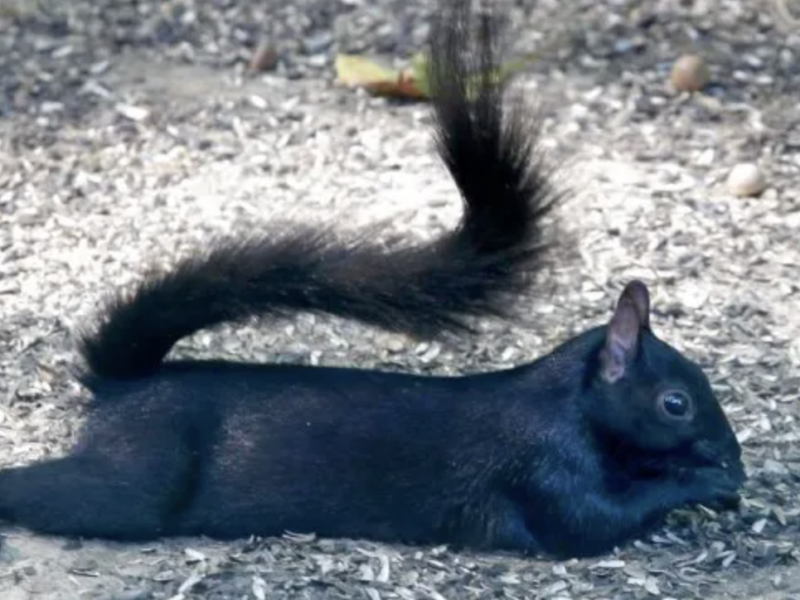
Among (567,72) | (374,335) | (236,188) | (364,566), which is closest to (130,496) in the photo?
(364,566)

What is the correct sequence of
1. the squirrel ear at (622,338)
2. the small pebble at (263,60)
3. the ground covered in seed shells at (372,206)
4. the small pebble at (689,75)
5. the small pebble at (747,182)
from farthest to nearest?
the small pebble at (263,60) → the small pebble at (689,75) → the small pebble at (747,182) → the squirrel ear at (622,338) → the ground covered in seed shells at (372,206)

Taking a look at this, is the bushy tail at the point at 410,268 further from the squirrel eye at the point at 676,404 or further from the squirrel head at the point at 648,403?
the squirrel eye at the point at 676,404

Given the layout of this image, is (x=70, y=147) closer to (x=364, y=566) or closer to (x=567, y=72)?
(x=567, y=72)

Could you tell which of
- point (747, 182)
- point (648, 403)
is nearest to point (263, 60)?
point (747, 182)

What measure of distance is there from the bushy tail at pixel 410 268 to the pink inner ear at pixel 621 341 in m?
0.26

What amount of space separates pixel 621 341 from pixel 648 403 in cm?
18

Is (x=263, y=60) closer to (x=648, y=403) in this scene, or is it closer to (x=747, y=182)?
(x=747, y=182)

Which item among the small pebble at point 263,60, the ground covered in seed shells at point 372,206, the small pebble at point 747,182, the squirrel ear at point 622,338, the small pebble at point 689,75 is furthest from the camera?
the small pebble at point 263,60

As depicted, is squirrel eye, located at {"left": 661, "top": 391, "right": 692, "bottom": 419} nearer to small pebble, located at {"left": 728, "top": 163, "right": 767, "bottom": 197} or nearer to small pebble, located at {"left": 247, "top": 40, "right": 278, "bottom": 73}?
small pebble, located at {"left": 728, "top": 163, "right": 767, "bottom": 197}

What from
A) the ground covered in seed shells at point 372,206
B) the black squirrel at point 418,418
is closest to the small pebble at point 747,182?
the ground covered in seed shells at point 372,206

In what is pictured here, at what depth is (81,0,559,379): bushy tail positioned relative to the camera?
15.4ft

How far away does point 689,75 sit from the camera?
7.23m

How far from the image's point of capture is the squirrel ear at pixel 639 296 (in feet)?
15.6

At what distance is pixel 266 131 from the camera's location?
23.2 feet
